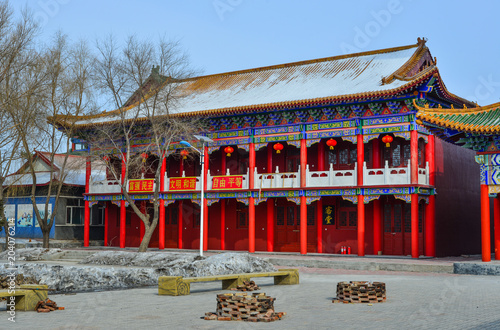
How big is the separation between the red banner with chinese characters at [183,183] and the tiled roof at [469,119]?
13.2 meters

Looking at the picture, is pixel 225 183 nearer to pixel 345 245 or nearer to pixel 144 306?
pixel 345 245

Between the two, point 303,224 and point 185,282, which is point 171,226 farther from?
point 185,282

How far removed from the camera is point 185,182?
31250mm

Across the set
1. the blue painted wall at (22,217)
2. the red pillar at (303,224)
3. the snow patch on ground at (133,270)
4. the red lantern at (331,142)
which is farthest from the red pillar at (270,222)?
the blue painted wall at (22,217)

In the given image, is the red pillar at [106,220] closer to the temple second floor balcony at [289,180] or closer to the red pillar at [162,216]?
the temple second floor balcony at [289,180]

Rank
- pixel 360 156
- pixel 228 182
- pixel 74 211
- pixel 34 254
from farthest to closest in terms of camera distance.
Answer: pixel 74 211 → pixel 228 182 → pixel 34 254 → pixel 360 156

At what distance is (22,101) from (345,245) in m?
15.1

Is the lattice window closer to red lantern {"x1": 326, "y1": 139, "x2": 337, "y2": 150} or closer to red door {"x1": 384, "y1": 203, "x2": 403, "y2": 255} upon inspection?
red lantern {"x1": 326, "y1": 139, "x2": 337, "y2": 150}

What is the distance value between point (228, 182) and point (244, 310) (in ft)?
66.9

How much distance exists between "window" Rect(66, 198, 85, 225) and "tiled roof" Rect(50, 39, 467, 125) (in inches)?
259

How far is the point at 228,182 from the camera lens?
98.3 feet

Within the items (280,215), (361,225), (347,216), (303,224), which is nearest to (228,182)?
(280,215)

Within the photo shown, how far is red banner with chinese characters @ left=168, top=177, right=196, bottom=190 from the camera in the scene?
3100 centimetres

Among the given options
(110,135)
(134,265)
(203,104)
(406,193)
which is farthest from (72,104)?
(406,193)
